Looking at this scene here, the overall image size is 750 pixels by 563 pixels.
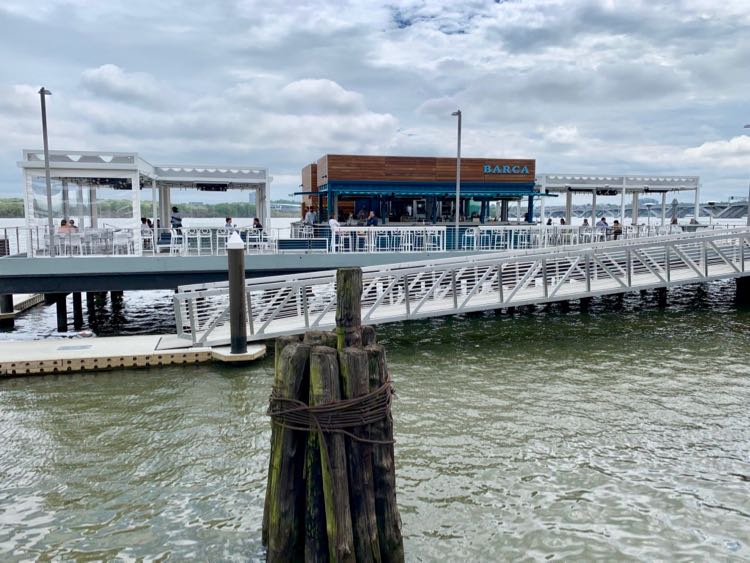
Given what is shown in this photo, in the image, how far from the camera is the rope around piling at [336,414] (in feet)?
14.6

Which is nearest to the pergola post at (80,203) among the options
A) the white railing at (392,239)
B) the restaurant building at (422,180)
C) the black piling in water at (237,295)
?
the white railing at (392,239)

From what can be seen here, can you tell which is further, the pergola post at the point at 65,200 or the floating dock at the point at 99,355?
the pergola post at the point at 65,200

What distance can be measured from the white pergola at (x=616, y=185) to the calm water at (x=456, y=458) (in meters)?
17.4

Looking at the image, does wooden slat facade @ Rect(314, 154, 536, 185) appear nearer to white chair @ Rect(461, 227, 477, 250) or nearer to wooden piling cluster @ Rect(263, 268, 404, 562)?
white chair @ Rect(461, 227, 477, 250)

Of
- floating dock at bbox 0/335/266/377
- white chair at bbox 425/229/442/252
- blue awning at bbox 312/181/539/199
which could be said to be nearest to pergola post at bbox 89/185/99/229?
floating dock at bbox 0/335/266/377

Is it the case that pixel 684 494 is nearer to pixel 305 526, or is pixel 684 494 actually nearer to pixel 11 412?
pixel 305 526

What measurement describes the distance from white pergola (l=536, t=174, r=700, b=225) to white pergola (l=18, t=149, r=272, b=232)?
47.6 feet

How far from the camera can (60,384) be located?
34.8ft

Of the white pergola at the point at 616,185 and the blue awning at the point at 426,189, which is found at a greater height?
the white pergola at the point at 616,185

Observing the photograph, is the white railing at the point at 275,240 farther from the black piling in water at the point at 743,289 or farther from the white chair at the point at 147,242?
the black piling in water at the point at 743,289

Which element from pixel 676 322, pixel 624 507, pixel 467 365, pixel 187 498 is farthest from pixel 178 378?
pixel 676 322

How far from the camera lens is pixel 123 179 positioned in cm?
1881

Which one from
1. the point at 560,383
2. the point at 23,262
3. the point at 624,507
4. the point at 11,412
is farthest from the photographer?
the point at 23,262

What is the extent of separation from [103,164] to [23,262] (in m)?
4.05
